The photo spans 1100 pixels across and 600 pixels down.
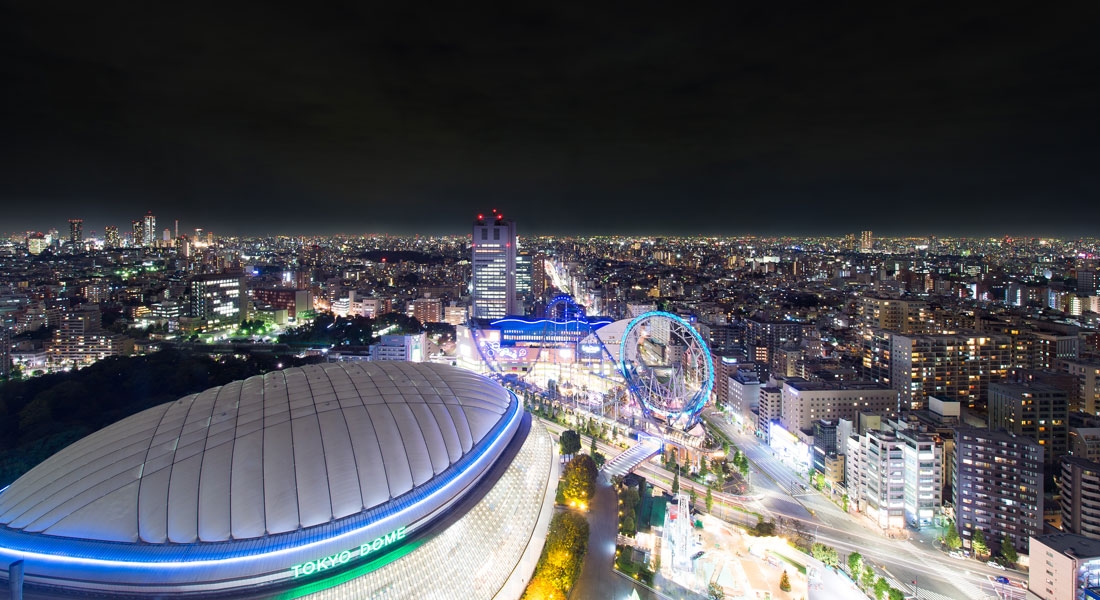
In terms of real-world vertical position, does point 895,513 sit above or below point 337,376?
below

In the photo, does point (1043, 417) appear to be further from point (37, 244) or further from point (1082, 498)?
point (37, 244)

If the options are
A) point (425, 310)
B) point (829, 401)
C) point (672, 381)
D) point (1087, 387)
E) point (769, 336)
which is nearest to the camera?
point (829, 401)

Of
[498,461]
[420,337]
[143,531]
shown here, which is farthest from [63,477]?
[420,337]

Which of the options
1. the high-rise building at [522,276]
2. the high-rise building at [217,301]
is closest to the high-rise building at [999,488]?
the high-rise building at [522,276]

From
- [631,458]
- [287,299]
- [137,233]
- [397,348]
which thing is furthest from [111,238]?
[631,458]

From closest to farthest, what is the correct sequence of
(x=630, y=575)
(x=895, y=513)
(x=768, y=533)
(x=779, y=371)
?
1. (x=630, y=575)
2. (x=768, y=533)
3. (x=895, y=513)
4. (x=779, y=371)

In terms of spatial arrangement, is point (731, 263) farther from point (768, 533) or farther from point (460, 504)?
point (460, 504)
